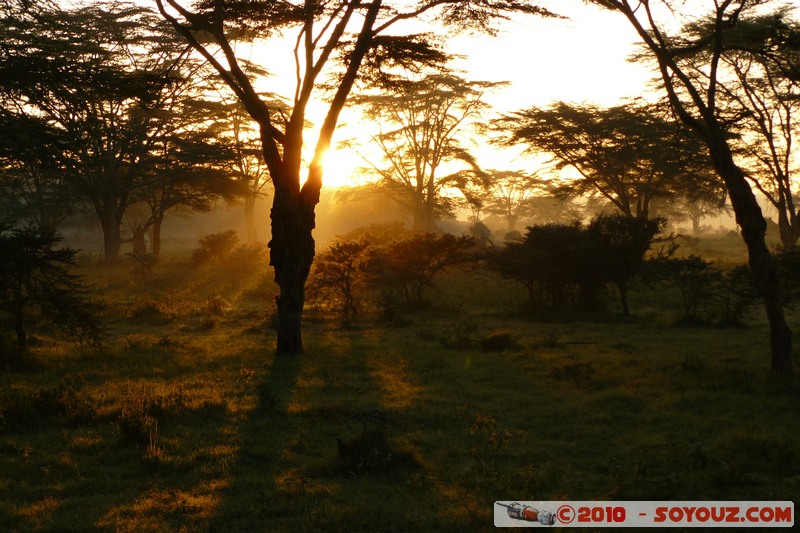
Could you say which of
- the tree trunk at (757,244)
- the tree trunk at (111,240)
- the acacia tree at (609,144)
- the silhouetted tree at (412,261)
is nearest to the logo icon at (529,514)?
the tree trunk at (757,244)

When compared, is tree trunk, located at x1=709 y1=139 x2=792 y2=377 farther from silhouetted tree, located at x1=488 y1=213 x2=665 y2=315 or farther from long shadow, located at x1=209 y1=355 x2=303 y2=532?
silhouetted tree, located at x1=488 y1=213 x2=665 y2=315

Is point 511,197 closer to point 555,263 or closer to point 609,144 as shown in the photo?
point 609,144

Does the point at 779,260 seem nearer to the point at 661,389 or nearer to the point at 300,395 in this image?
the point at 661,389

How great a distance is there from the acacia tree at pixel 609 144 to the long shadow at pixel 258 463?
78.0 feet

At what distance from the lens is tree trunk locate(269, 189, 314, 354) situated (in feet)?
45.0

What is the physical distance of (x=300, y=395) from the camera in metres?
10.6

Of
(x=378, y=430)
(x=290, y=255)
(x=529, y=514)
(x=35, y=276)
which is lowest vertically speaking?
(x=529, y=514)

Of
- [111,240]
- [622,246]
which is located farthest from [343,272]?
[111,240]

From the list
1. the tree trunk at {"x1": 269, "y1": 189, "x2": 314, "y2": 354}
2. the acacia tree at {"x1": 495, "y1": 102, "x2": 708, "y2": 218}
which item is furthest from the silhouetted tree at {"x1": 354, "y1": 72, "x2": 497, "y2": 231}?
the tree trunk at {"x1": 269, "y1": 189, "x2": 314, "y2": 354}

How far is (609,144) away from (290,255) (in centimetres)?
2218

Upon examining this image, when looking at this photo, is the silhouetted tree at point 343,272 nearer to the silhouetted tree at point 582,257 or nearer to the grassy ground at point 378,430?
the silhouetted tree at point 582,257

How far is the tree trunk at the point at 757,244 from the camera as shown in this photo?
1075cm

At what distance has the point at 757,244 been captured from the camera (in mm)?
10820

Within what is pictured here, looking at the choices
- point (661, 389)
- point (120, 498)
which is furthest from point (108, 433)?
point (661, 389)
